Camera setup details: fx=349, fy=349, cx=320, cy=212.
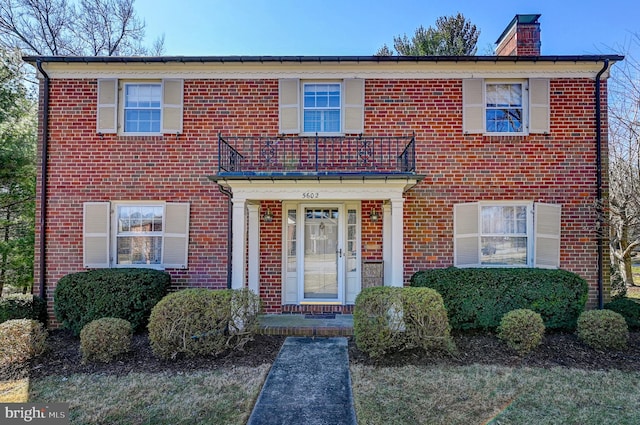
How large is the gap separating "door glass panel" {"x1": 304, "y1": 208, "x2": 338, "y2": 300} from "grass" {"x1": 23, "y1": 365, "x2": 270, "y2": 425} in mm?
3028

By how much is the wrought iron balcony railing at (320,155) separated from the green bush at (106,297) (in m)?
2.95

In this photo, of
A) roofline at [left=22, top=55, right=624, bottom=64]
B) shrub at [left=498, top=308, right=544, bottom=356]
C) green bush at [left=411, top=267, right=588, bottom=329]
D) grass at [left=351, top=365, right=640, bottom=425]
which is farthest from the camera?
roofline at [left=22, top=55, right=624, bottom=64]

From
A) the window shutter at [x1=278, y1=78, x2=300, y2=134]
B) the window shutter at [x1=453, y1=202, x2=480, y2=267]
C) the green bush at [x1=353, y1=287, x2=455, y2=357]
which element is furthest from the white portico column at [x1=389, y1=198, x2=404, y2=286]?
the window shutter at [x1=278, y1=78, x2=300, y2=134]

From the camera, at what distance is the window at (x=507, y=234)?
753 centimetres

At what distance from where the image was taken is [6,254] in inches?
391

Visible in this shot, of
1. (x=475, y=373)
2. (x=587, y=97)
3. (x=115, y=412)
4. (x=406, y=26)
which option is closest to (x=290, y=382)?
(x=115, y=412)

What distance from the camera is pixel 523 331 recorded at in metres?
5.66

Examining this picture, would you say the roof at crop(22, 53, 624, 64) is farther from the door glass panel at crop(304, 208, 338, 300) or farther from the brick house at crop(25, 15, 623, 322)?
the door glass panel at crop(304, 208, 338, 300)

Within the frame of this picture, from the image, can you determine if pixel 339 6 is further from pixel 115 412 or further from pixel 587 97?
pixel 115 412

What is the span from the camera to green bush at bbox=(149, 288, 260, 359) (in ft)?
17.9

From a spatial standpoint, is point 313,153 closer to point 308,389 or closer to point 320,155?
point 320,155

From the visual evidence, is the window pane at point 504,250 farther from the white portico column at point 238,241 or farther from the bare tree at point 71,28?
the bare tree at point 71,28

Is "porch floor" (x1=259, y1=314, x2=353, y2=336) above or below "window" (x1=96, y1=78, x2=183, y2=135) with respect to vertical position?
below

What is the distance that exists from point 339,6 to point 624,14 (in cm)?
836
